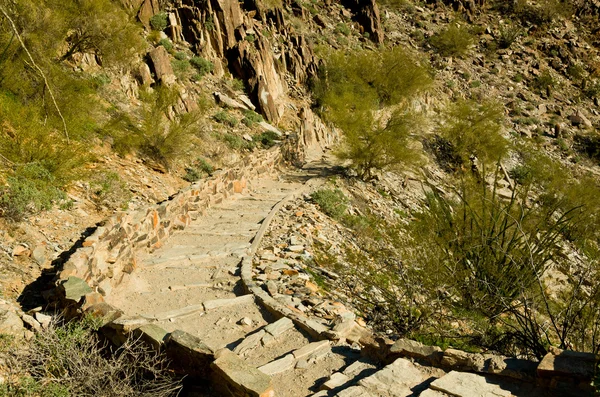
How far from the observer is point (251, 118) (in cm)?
1683

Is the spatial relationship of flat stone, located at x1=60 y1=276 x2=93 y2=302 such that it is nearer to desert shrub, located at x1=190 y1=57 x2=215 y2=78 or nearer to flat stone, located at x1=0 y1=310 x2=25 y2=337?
flat stone, located at x1=0 y1=310 x2=25 y2=337

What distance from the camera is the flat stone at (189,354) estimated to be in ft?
14.7

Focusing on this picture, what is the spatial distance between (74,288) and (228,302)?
199 centimetres

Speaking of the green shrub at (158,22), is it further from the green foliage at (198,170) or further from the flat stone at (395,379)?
the flat stone at (395,379)

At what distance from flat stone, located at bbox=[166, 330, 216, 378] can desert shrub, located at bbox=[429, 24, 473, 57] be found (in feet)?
102

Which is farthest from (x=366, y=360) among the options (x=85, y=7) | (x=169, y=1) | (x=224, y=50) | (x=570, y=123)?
(x=570, y=123)

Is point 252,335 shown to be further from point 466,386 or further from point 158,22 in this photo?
point 158,22

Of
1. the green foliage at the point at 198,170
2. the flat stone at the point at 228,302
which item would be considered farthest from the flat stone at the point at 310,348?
the green foliage at the point at 198,170

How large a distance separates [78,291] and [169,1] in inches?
704

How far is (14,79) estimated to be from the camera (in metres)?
8.96

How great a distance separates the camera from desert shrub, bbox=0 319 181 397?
13.6 ft

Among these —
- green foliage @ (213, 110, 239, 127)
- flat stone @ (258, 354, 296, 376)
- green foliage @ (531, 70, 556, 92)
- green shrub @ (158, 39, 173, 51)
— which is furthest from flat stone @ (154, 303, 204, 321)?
green foliage @ (531, 70, 556, 92)

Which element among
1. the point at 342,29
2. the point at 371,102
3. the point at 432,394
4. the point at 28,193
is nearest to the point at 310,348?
the point at 432,394

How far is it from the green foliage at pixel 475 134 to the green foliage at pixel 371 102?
2488mm
